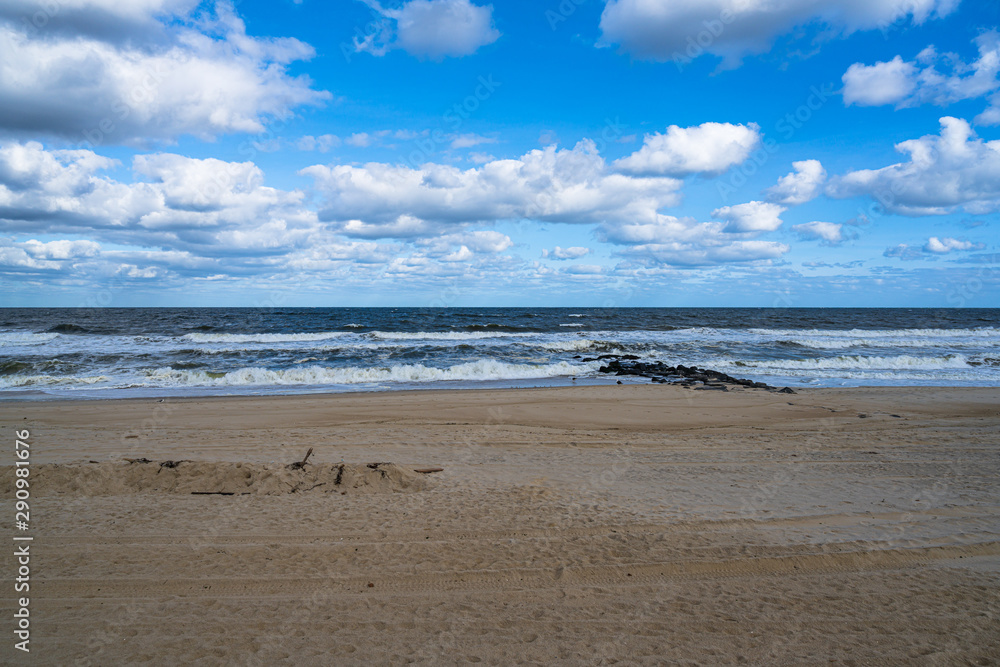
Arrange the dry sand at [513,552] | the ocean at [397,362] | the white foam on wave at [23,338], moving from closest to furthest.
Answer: the dry sand at [513,552]
the ocean at [397,362]
the white foam on wave at [23,338]

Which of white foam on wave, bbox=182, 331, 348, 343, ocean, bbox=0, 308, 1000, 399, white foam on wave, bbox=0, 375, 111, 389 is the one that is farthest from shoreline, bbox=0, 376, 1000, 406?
white foam on wave, bbox=182, 331, 348, 343

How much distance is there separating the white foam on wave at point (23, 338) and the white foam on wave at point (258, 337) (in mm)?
7613

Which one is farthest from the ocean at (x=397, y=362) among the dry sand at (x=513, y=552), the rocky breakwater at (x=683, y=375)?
the dry sand at (x=513, y=552)

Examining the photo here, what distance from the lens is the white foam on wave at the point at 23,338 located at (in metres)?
29.7

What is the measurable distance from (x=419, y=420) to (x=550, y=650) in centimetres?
832

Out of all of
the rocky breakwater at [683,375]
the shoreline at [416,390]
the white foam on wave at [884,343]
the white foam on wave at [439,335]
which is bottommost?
the shoreline at [416,390]

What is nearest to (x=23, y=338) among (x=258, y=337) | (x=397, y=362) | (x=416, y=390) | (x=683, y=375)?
(x=258, y=337)

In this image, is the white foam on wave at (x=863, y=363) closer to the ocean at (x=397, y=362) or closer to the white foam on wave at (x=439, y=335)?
the ocean at (x=397, y=362)

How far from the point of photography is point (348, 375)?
18.9 metres

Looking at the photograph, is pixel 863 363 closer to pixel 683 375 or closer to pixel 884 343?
pixel 683 375

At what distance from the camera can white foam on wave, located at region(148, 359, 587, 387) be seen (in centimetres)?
1800

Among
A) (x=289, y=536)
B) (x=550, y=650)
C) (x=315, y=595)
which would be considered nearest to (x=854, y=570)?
(x=550, y=650)

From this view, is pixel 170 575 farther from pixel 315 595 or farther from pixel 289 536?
pixel 315 595

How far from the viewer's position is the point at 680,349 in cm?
2920
